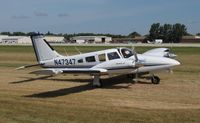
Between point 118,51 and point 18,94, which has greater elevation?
point 118,51

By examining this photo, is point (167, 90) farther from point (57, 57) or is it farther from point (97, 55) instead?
point (57, 57)

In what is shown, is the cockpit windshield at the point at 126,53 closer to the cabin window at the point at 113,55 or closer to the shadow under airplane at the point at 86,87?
the cabin window at the point at 113,55

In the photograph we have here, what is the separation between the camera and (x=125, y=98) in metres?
14.4

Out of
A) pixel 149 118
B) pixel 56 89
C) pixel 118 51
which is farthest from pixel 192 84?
pixel 149 118

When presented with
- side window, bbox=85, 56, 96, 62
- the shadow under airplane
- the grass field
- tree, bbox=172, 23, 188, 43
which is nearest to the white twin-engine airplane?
side window, bbox=85, 56, 96, 62

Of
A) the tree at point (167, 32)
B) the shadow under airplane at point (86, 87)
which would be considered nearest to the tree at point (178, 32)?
the tree at point (167, 32)

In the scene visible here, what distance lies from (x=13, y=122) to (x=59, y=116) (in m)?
1.43

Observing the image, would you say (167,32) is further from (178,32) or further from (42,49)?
(42,49)

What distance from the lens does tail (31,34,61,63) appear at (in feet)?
66.3

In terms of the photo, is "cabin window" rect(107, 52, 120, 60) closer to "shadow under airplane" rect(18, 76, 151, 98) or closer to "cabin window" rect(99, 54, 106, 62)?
"cabin window" rect(99, 54, 106, 62)

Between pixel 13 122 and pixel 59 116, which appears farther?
pixel 59 116

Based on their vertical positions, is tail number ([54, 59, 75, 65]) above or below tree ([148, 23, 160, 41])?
above

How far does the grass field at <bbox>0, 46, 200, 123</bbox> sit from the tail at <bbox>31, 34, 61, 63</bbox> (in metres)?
1.33

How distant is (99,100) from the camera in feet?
46.3
